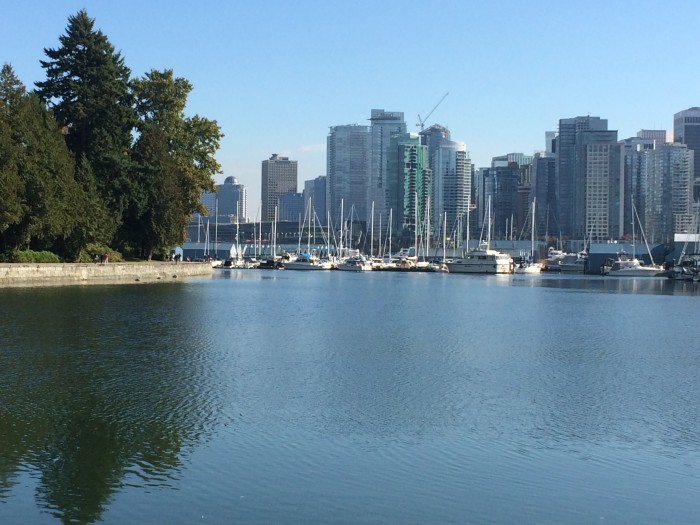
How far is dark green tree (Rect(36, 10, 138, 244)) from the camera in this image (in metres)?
75.2

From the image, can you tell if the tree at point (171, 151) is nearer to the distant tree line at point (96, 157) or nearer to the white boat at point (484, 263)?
the distant tree line at point (96, 157)

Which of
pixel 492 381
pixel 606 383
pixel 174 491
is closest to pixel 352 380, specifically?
pixel 492 381

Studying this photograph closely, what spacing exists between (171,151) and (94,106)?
12604 millimetres

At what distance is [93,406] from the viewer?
20828mm

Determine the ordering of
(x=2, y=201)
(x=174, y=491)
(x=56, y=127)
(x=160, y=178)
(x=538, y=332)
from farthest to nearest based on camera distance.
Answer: (x=160, y=178)
(x=56, y=127)
(x=2, y=201)
(x=538, y=332)
(x=174, y=491)

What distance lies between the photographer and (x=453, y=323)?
45.0 m

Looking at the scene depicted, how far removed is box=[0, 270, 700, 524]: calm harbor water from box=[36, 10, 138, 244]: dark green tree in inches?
1446

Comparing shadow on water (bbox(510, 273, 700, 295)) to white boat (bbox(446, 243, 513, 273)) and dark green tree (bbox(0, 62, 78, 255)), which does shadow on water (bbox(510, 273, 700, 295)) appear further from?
dark green tree (bbox(0, 62, 78, 255))

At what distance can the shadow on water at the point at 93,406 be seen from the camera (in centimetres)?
1512

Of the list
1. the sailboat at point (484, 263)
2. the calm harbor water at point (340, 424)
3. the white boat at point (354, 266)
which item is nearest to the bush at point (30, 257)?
the calm harbor water at point (340, 424)

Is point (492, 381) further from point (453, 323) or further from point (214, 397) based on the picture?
point (453, 323)

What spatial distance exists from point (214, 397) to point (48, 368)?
626cm

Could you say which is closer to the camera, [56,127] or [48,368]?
[48,368]

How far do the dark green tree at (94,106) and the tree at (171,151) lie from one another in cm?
280
